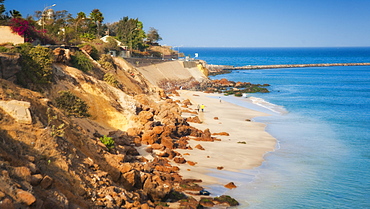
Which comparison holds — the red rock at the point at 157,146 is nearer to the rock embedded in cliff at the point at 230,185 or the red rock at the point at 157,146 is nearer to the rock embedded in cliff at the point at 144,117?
the rock embedded in cliff at the point at 144,117

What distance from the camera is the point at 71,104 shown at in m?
28.9

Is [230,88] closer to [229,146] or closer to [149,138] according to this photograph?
[229,146]

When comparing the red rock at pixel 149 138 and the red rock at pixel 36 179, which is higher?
the red rock at pixel 36 179

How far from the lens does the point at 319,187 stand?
23578mm

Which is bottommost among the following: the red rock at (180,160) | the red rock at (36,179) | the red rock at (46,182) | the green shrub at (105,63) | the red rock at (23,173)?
the red rock at (180,160)

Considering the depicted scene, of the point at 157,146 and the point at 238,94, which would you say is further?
the point at 238,94

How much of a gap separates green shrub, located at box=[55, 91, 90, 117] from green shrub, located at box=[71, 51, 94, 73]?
945 cm

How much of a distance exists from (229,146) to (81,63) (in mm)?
15606

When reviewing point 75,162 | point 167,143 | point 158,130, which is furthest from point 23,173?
point 158,130

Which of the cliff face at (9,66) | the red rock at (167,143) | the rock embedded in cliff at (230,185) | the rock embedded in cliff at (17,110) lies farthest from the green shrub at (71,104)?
the rock embedded in cliff at (17,110)

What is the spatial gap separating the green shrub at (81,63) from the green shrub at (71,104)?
945cm

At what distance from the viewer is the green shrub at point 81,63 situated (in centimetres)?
3845

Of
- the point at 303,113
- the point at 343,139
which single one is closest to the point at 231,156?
the point at 343,139

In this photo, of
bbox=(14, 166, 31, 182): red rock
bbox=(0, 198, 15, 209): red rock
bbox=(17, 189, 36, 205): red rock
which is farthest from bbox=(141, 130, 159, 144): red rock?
bbox=(0, 198, 15, 209): red rock
